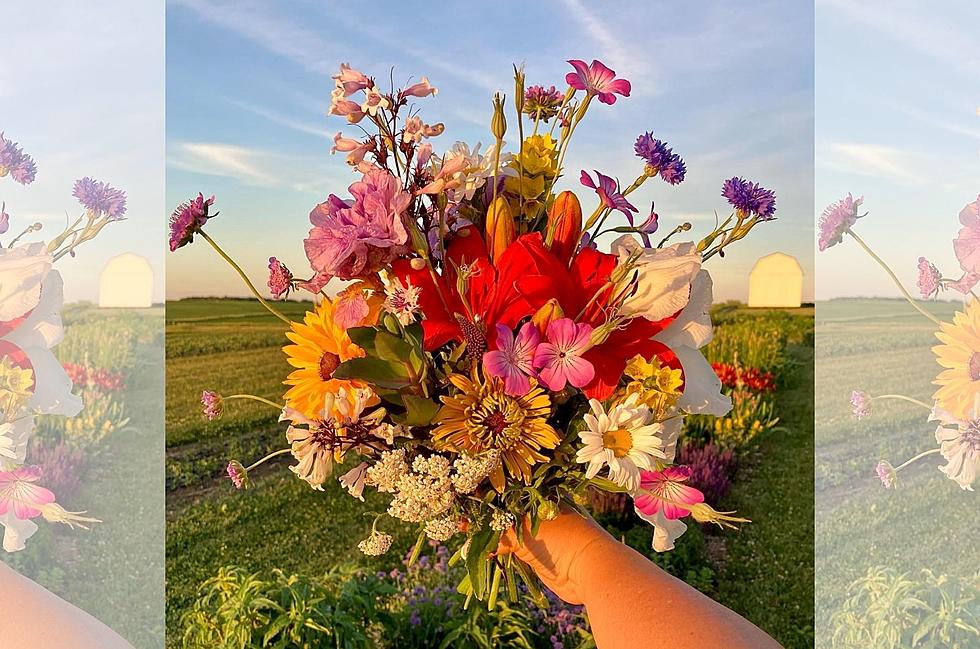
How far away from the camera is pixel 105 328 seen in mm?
2852

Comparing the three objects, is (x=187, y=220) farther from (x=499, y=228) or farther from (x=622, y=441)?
(x=622, y=441)

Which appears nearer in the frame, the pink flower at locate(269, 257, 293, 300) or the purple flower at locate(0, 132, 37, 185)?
the pink flower at locate(269, 257, 293, 300)

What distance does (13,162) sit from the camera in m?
1.59

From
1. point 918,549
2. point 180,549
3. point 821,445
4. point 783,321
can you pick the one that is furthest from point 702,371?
point 180,549

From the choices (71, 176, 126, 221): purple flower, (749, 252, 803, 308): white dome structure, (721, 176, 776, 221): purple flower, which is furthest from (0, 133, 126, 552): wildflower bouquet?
(749, 252, 803, 308): white dome structure

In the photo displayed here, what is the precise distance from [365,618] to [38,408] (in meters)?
0.93

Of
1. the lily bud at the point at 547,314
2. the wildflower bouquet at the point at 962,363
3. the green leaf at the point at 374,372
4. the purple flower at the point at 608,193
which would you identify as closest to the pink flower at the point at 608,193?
the purple flower at the point at 608,193

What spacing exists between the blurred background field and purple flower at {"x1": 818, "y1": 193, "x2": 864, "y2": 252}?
2.34 metres

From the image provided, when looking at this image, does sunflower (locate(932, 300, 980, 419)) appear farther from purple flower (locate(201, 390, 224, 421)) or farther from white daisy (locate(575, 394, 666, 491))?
purple flower (locate(201, 390, 224, 421))

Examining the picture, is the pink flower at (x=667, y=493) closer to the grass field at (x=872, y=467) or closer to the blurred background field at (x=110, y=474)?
the grass field at (x=872, y=467)

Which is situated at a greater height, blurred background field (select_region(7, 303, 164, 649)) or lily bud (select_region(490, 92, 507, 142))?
lily bud (select_region(490, 92, 507, 142))

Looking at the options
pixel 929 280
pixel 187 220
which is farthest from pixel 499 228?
pixel 929 280

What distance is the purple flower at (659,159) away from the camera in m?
0.79

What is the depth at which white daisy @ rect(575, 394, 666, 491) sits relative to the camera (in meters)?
0.63
